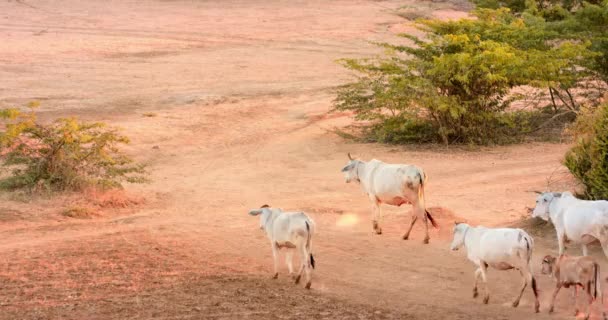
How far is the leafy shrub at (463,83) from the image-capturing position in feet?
75.6

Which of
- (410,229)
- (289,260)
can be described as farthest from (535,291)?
(410,229)

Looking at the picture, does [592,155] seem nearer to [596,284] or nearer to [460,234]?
[460,234]

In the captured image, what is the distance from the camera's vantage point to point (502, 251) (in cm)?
1149

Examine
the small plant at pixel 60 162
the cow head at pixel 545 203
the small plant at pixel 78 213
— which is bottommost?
the small plant at pixel 78 213

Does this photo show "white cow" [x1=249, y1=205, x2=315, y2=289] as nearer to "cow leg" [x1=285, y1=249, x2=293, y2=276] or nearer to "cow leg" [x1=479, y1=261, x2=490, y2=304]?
"cow leg" [x1=285, y1=249, x2=293, y2=276]

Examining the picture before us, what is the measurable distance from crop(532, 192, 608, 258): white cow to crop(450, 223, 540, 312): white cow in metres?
1.19

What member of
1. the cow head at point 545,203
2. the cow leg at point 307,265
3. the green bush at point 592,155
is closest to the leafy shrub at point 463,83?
the green bush at point 592,155

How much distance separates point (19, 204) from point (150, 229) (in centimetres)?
332

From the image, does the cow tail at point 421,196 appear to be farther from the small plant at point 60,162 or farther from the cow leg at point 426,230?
the small plant at point 60,162

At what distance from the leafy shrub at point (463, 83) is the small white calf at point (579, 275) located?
1151cm

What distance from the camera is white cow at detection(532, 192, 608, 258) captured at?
1206cm

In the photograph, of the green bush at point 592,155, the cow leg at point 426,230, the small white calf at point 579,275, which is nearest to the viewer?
the small white calf at point 579,275

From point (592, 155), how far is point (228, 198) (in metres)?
7.04

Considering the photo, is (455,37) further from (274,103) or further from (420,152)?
(274,103)
